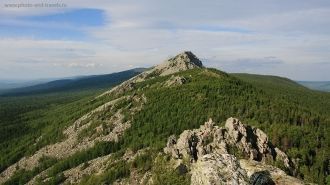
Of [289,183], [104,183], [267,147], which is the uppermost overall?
[289,183]

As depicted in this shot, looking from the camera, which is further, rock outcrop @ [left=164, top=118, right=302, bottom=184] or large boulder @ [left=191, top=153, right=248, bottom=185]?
rock outcrop @ [left=164, top=118, right=302, bottom=184]

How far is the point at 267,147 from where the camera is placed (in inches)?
5950

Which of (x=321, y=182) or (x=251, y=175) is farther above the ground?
(x=251, y=175)

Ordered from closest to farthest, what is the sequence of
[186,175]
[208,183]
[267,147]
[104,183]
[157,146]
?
1. [208,183]
2. [186,175]
3. [267,147]
4. [104,183]
5. [157,146]

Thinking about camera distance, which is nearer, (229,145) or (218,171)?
(218,171)

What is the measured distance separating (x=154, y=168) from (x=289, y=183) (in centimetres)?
12067

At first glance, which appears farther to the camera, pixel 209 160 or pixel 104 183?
pixel 104 183

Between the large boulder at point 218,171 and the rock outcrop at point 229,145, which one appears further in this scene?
the rock outcrop at point 229,145

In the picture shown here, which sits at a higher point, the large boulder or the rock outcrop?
the large boulder

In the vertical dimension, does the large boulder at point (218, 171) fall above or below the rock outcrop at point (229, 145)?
above

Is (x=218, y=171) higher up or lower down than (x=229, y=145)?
higher up

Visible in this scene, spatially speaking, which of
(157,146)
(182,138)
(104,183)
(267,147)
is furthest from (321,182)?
(104,183)

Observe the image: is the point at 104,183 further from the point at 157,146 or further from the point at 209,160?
the point at 209,160

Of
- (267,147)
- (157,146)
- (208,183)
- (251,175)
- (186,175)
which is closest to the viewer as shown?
(208,183)
